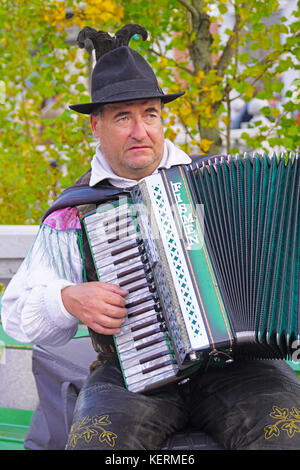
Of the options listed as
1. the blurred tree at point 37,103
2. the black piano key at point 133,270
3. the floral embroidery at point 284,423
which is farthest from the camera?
the blurred tree at point 37,103

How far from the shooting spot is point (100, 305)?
69.6 inches

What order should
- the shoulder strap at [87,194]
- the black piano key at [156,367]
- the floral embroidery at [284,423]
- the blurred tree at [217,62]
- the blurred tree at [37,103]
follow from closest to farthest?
the floral embroidery at [284,423]
the black piano key at [156,367]
the shoulder strap at [87,194]
the blurred tree at [217,62]
the blurred tree at [37,103]

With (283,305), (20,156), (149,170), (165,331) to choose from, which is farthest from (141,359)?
(20,156)

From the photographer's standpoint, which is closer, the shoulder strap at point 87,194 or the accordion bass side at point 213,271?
the accordion bass side at point 213,271

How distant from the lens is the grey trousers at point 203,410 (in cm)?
163

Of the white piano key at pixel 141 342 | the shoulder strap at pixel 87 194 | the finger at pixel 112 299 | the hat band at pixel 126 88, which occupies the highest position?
the hat band at pixel 126 88

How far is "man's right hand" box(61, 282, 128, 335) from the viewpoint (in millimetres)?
1760

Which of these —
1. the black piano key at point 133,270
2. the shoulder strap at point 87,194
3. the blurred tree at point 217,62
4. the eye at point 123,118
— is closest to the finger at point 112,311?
the black piano key at point 133,270

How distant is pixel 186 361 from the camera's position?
1650 mm

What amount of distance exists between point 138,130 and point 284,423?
1.06 m

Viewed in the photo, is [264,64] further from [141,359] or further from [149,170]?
[141,359]

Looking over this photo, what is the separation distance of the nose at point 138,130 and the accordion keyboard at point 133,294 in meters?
0.29

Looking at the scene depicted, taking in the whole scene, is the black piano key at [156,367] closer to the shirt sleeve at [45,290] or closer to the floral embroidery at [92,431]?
the floral embroidery at [92,431]

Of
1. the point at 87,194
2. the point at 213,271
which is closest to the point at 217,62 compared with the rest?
the point at 87,194
